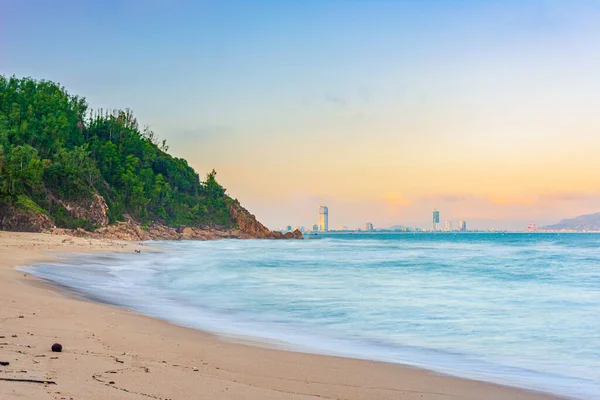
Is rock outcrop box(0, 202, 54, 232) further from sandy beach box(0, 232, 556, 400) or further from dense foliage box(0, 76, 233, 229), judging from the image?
sandy beach box(0, 232, 556, 400)

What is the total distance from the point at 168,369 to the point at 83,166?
190ft

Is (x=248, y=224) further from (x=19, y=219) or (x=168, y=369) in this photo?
(x=168, y=369)

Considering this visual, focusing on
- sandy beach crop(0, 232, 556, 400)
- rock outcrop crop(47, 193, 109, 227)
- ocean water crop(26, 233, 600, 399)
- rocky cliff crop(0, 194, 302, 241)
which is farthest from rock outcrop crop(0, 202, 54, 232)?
sandy beach crop(0, 232, 556, 400)

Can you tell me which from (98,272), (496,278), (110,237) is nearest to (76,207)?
(110,237)

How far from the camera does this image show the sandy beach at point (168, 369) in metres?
3.68

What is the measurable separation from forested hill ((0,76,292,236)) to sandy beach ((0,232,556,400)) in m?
35.8

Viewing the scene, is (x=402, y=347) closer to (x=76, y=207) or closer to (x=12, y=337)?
(x=12, y=337)

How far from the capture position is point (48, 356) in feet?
14.2

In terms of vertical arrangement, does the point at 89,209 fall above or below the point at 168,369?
above

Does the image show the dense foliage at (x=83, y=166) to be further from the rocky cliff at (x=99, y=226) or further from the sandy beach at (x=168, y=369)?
the sandy beach at (x=168, y=369)

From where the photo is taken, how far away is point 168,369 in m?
4.53

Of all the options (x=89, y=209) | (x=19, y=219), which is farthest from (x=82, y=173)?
(x=19, y=219)

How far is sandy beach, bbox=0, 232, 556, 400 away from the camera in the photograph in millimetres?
3680

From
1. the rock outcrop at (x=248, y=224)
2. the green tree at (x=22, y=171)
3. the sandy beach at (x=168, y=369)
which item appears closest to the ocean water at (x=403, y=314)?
the sandy beach at (x=168, y=369)
